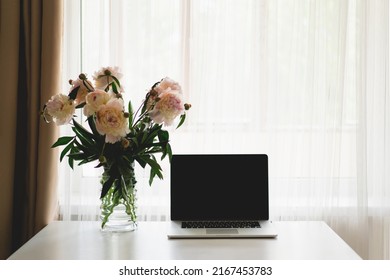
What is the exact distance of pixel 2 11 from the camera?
2.13m

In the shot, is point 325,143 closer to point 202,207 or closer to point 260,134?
point 260,134

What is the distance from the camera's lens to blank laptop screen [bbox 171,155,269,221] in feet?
6.60

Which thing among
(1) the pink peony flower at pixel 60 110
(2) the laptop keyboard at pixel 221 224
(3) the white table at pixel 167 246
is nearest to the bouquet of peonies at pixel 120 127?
(1) the pink peony flower at pixel 60 110

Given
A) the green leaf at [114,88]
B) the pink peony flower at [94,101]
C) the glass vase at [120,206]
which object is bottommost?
the glass vase at [120,206]

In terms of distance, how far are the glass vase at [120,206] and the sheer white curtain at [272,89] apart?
1.23 ft

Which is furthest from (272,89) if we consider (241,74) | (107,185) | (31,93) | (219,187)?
(31,93)

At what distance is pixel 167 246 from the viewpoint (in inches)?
69.7

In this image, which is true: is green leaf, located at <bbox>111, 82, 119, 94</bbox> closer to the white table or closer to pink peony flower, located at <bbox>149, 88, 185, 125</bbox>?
pink peony flower, located at <bbox>149, 88, 185, 125</bbox>

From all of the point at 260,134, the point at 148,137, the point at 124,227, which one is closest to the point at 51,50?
the point at 148,137

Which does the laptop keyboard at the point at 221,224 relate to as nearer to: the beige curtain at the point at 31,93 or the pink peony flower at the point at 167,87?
the pink peony flower at the point at 167,87

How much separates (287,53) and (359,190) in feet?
2.11

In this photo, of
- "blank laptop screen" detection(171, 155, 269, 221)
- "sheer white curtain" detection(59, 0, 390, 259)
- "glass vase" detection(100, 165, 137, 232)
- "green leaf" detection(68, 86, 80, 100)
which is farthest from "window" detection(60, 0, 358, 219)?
"green leaf" detection(68, 86, 80, 100)

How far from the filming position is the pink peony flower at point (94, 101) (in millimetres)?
1712

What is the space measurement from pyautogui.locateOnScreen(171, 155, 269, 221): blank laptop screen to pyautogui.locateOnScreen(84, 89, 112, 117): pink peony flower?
16.3 inches
